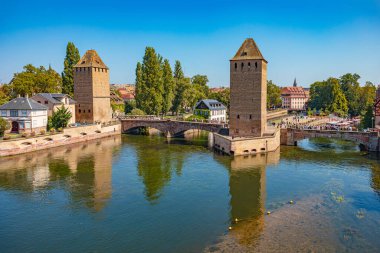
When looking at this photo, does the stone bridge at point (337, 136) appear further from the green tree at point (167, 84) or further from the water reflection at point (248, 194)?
the green tree at point (167, 84)

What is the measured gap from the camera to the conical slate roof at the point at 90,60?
5874 cm

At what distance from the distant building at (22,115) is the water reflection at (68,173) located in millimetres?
5767

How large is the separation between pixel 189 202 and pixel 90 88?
3846 centimetres

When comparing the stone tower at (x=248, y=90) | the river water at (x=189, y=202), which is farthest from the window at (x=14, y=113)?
the stone tower at (x=248, y=90)

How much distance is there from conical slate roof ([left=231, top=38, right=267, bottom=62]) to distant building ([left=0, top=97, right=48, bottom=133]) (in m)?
27.0

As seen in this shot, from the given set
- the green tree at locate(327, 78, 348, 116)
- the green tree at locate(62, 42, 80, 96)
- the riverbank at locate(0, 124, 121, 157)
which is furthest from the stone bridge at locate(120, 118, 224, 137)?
the green tree at locate(327, 78, 348, 116)

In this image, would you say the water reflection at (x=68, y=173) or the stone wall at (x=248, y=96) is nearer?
the water reflection at (x=68, y=173)

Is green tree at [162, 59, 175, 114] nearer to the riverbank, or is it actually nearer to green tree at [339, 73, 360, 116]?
the riverbank

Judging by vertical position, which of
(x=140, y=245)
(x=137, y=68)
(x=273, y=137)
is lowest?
(x=140, y=245)

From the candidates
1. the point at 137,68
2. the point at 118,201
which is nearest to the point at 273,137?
the point at 118,201

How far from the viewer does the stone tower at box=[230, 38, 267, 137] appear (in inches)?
1747

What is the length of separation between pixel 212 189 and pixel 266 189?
4319 millimetres

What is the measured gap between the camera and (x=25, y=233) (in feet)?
67.3

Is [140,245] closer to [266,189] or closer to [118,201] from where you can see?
[118,201]
